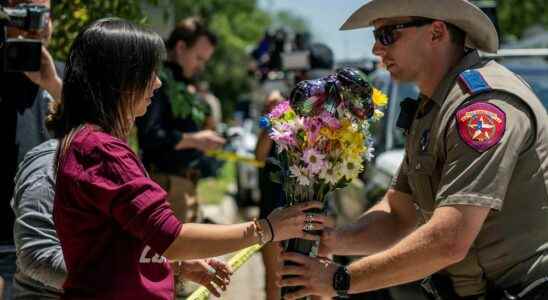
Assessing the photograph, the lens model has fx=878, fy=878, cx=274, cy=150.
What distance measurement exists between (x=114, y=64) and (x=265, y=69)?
22.2 feet

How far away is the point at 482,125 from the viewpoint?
9.57 ft

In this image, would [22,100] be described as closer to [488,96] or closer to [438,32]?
[438,32]

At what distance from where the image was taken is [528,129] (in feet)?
9.77

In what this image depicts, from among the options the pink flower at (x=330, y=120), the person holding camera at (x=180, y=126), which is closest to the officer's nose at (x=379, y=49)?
the pink flower at (x=330, y=120)

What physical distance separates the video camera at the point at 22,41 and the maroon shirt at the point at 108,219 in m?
1.50

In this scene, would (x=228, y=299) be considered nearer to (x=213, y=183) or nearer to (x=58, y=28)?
(x=58, y=28)

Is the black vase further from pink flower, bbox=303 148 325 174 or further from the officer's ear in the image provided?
the officer's ear

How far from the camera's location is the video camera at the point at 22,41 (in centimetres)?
404

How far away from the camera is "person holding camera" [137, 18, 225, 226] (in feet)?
20.7

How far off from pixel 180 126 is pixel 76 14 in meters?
1.38

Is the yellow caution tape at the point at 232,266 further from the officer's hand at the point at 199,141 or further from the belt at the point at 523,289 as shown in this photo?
the officer's hand at the point at 199,141

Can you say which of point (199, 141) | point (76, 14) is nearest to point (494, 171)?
point (76, 14)

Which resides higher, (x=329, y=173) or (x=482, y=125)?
(x=482, y=125)

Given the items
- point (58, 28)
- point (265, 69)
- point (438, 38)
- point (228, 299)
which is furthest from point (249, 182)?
point (438, 38)
